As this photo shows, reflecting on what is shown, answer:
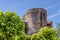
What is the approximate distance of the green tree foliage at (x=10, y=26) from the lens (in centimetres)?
2138

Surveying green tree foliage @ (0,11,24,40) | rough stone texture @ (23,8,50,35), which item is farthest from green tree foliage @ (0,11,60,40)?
rough stone texture @ (23,8,50,35)

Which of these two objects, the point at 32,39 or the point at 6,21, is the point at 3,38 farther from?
the point at 32,39

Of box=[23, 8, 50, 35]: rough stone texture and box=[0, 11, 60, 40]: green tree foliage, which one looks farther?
box=[23, 8, 50, 35]: rough stone texture

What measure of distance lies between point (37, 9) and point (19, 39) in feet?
74.2

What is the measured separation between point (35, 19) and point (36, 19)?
0.66 ft

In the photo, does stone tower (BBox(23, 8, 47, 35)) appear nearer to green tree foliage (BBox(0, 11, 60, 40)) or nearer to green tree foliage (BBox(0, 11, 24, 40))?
green tree foliage (BBox(0, 11, 60, 40))

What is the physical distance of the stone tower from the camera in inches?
1754

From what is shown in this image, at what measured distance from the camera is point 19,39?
22.8 metres

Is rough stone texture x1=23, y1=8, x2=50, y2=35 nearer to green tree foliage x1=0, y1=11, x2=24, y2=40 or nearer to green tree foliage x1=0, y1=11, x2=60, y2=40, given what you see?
green tree foliage x1=0, y1=11, x2=60, y2=40

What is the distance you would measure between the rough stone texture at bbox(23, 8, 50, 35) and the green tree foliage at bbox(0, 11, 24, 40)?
873 inches

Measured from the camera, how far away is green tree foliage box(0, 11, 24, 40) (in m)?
21.4

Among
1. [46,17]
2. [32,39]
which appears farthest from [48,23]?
[32,39]

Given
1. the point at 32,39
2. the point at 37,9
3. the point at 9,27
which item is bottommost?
the point at 32,39

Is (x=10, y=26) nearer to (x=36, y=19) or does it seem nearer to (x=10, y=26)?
Result: (x=10, y=26)
